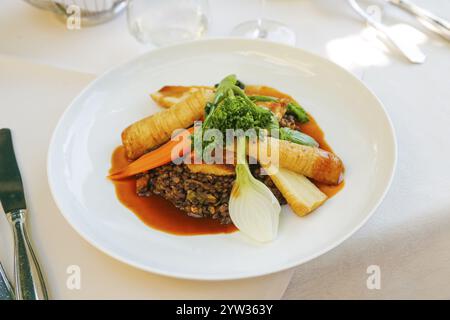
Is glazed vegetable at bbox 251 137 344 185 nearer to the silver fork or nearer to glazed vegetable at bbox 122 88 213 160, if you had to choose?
glazed vegetable at bbox 122 88 213 160

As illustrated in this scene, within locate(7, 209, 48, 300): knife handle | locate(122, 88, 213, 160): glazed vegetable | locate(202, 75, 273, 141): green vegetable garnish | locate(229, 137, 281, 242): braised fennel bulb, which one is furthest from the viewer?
locate(122, 88, 213, 160): glazed vegetable

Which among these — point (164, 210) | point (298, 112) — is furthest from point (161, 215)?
point (298, 112)

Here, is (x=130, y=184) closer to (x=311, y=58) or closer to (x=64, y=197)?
(x=64, y=197)

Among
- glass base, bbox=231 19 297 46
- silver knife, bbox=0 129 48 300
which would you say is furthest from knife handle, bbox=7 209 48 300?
glass base, bbox=231 19 297 46

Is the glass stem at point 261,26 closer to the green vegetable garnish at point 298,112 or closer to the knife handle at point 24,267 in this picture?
the green vegetable garnish at point 298,112

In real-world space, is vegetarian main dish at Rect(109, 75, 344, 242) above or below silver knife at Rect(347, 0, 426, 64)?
below

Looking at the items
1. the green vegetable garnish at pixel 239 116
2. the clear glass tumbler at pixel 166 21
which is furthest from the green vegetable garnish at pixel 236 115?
the clear glass tumbler at pixel 166 21

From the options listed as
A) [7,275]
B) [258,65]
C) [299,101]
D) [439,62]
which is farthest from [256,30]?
[7,275]
